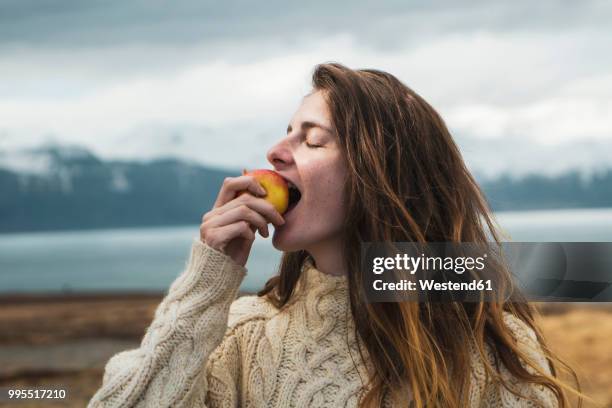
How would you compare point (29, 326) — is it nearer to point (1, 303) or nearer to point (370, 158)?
point (1, 303)

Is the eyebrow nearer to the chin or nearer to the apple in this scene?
the apple

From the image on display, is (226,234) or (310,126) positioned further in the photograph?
(310,126)

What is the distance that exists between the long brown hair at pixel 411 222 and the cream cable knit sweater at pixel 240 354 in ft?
0.21

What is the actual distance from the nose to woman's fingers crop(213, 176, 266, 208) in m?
0.13

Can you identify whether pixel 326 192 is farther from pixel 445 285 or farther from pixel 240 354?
pixel 240 354

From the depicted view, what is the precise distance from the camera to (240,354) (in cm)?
264

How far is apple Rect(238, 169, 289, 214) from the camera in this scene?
256cm

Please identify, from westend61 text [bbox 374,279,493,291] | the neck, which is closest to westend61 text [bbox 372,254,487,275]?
westend61 text [bbox 374,279,493,291]

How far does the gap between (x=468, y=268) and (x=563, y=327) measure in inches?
411

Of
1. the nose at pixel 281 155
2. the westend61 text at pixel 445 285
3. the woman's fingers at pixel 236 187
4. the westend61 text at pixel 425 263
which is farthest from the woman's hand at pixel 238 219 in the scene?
the westend61 text at pixel 445 285

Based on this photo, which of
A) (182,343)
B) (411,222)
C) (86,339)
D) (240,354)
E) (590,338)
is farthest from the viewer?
(86,339)

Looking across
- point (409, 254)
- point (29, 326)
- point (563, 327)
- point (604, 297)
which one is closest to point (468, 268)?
point (409, 254)

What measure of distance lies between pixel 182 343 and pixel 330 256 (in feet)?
2.01

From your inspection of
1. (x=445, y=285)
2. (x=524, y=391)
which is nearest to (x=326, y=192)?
(x=445, y=285)
